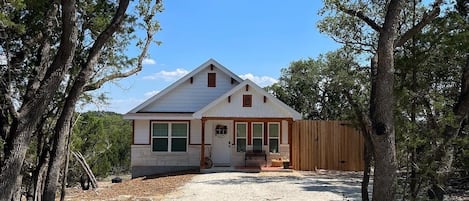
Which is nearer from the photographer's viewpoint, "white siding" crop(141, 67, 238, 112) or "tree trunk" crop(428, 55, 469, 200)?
"tree trunk" crop(428, 55, 469, 200)

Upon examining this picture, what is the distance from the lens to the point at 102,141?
95.9 feet

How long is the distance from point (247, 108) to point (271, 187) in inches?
261

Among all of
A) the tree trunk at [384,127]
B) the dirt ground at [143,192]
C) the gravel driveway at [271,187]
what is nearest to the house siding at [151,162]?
the dirt ground at [143,192]

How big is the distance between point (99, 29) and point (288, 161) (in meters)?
12.9

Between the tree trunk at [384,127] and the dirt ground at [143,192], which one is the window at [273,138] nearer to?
the dirt ground at [143,192]

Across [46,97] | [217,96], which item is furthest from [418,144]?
[217,96]

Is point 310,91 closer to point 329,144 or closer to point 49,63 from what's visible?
point 329,144

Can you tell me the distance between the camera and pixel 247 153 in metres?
21.7

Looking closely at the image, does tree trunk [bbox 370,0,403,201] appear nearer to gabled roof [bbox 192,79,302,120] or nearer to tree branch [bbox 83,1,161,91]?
tree branch [bbox 83,1,161,91]

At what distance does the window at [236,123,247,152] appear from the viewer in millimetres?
22094

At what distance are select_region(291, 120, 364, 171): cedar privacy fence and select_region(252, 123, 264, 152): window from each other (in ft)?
5.14

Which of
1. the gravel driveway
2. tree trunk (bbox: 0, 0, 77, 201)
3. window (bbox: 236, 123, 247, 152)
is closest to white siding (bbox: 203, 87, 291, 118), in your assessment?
window (bbox: 236, 123, 247, 152)

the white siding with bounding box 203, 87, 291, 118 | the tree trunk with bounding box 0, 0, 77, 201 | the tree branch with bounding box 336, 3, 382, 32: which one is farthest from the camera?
the white siding with bounding box 203, 87, 291, 118

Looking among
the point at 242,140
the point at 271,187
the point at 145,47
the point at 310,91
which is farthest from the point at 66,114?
the point at 310,91
